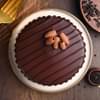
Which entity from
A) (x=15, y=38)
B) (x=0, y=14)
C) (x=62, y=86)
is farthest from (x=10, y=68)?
(x=0, y=14)

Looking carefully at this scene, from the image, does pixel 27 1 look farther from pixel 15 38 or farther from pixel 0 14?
pixel 0 14

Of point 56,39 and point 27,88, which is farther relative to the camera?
point 27,88

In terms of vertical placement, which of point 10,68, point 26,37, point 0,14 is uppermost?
point 0,14

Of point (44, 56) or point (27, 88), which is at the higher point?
point (44, 56)

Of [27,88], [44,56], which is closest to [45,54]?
[44,56]

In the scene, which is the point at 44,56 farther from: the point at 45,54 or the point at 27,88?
the point at 27,88

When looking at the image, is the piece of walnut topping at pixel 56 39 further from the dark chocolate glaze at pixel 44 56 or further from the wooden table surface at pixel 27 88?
the wooden table surface at pixel 27 88
